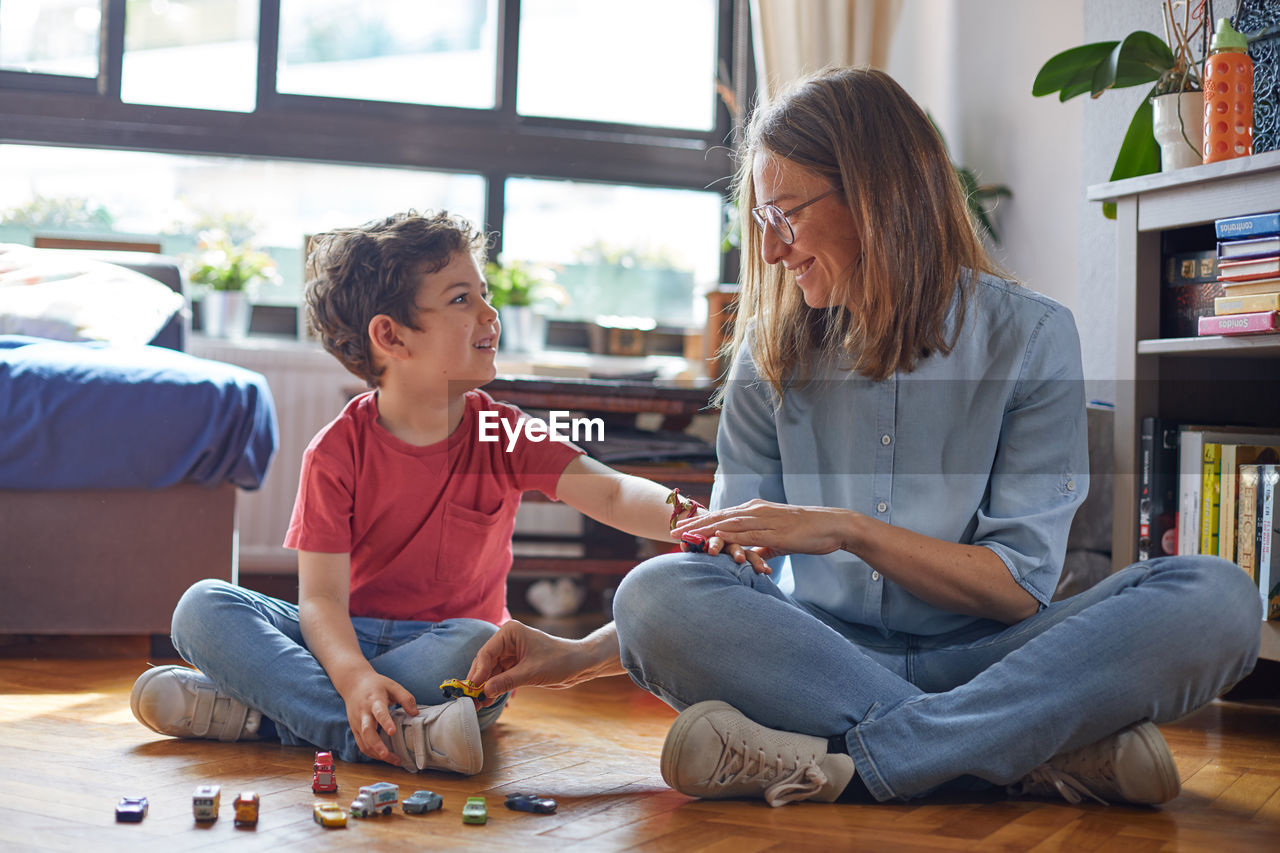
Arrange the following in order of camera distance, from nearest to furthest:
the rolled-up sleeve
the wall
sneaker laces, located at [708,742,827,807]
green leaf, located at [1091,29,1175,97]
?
1. sneaker laces, located at [708,742,827,807]
2. the rolled-up sleeve
3. green leaf, located at [1091,29,1175,97]
4. the wall

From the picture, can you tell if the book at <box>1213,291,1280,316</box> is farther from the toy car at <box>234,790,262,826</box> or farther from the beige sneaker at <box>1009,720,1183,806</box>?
the toy car at <box>234,790,262,826</box>

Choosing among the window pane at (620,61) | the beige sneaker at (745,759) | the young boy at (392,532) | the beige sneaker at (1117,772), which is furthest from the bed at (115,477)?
the window pane at (620,61)

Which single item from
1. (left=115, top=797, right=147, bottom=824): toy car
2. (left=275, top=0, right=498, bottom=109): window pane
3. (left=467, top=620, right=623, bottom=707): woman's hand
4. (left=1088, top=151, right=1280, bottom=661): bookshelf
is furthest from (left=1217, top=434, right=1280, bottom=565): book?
(left=275, top=0, right=498, bottom=109): window pane

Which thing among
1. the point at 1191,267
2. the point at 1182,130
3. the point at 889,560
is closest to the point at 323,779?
the point at 889,560

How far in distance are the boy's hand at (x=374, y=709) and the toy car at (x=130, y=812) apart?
0.25 m

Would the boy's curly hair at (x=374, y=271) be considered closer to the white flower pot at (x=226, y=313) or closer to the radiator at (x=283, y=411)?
the radiator at (x=283, y=411)

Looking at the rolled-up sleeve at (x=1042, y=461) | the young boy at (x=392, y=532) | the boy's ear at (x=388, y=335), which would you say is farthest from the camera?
the boy's ear at (x=388, y=335)

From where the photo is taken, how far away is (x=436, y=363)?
1613 mm

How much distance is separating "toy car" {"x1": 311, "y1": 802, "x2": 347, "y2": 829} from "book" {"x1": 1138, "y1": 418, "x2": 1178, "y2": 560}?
127cm

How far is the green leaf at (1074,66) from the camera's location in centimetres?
208

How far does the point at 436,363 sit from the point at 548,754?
525mm

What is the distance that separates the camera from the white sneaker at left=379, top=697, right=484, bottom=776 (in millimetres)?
→ 1251

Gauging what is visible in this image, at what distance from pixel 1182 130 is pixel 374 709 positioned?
1.43 meters

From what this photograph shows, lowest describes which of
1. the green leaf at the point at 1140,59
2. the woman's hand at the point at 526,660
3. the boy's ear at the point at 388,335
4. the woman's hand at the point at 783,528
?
the woman's hand at the point at 526,660
